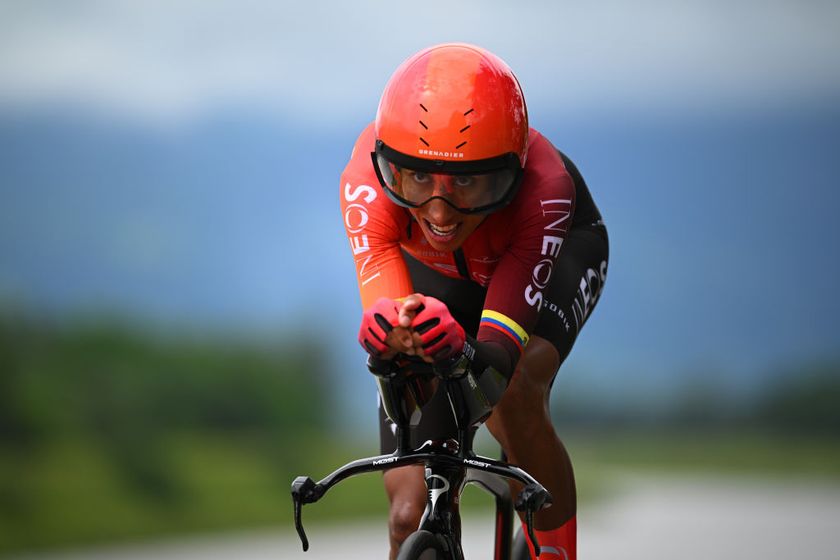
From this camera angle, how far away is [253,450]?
8.97m

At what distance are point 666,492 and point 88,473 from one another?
17.3 feet

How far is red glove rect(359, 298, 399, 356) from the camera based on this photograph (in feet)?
8.30

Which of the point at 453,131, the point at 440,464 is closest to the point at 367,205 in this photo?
the point at 453,131

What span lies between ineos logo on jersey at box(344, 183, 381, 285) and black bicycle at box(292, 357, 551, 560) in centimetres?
37

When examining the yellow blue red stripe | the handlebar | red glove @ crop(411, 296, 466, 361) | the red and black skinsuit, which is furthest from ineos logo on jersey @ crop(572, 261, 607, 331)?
red glove @ crop(411, 296, 466, 361)

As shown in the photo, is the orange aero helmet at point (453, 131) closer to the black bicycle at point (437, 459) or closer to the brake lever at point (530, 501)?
the black bicycle at point (437, 459)

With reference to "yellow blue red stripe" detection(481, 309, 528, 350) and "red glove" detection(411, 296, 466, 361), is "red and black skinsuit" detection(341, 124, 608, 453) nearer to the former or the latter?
"yellow blue red stripe" detection(481, 309, 528, 350)

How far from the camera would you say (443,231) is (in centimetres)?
299

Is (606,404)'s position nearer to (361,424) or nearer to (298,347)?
(361,424)

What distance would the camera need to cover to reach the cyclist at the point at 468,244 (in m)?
2.83

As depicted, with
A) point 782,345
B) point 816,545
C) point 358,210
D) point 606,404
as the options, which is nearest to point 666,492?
point 606,404

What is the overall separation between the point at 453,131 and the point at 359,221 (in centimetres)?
46

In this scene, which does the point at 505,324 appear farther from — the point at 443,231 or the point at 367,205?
the point at 367,205

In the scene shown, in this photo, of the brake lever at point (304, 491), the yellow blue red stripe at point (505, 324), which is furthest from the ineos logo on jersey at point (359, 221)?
the brake lever at point (304, 491)
